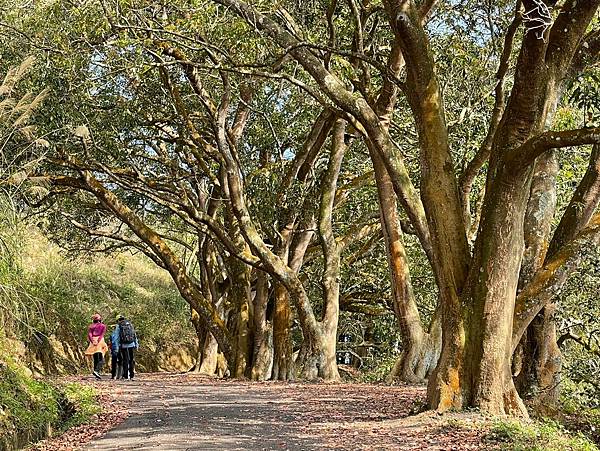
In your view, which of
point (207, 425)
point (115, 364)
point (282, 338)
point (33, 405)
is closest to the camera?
point (207, 425)

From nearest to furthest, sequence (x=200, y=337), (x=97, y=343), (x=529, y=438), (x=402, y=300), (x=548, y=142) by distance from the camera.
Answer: (x=529, y=438) < (x=548, y=142) < (x=402, y=300) < (x=97, y=343) < (x=200, y=337)

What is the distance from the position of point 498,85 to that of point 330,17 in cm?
388

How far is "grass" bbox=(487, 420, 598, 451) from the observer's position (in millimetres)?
7418

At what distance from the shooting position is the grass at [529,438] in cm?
742

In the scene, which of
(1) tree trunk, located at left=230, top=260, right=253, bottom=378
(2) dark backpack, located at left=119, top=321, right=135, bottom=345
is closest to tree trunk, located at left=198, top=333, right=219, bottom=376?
(1) tree trunk, located at left=230, top=260, right=253, bottom=378

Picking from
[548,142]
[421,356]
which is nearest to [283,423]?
[548,142]

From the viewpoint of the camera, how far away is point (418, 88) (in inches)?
393

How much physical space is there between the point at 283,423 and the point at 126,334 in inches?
426

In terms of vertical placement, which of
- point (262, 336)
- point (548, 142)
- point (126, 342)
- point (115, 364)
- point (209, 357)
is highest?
point (548, 142)

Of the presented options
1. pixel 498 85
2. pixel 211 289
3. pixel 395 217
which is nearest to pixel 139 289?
pixel 211 289

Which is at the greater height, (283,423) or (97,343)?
(97,343)

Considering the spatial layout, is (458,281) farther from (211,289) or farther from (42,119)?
(211,289)

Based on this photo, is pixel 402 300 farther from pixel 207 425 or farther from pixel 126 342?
pixel 126 342

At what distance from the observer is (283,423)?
10.0 meters
